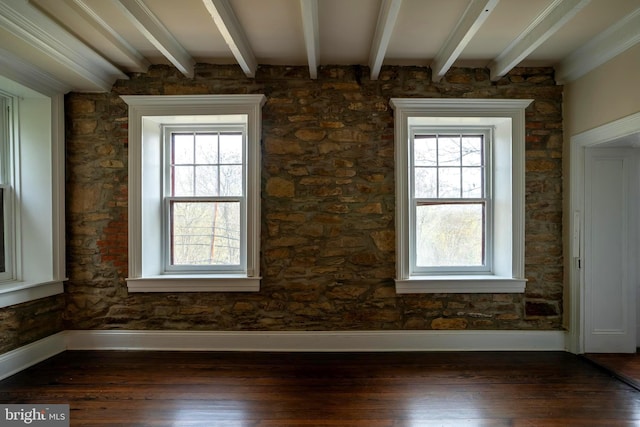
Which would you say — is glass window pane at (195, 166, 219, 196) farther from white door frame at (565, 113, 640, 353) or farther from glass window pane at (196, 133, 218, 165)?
white door frame at (565, 113, 640, 353)

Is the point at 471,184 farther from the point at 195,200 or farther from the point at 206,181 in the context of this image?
the point at 195,200

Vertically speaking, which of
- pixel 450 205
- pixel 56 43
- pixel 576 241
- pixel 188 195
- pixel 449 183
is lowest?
pixel 576 241

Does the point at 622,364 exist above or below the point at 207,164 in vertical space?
below

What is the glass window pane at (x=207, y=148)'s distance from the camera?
125 inches

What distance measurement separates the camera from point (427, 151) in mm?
3199

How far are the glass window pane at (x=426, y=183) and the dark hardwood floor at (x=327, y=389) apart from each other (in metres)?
1.51

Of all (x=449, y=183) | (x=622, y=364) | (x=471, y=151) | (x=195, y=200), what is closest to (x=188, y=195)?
(x=195, y=200)

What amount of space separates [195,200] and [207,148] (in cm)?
54

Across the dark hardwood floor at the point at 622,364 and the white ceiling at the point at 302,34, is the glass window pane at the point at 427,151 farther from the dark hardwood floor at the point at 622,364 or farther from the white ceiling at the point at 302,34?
the dark hardwood floor at the point at 622,364

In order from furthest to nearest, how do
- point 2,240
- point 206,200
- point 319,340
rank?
point 206,200 → point 319,340 → point 2,240

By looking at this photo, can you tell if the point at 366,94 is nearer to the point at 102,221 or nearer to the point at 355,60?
the point at 355,60

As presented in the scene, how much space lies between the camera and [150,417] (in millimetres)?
2008

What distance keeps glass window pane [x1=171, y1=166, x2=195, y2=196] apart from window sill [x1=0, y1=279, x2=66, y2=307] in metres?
1.31

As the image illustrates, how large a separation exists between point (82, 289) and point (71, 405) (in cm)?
120
